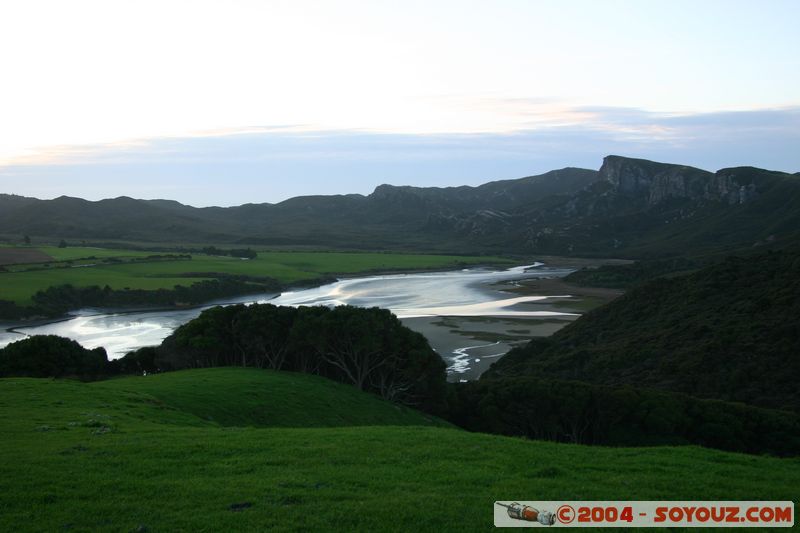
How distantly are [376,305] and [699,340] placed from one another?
174ft

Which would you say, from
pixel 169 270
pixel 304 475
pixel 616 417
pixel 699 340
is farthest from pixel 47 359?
pixel 169 270

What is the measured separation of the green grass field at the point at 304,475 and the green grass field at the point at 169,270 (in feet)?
296

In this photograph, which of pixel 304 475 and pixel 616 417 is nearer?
pixel 304 475

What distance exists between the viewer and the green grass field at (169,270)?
110500 millimetres

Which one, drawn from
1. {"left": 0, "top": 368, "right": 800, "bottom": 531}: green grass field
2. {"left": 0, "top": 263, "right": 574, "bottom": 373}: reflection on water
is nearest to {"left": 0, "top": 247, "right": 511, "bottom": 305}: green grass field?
{"left": 0, "top": 263, "right": 574, "bottom": 373}: reflection on water

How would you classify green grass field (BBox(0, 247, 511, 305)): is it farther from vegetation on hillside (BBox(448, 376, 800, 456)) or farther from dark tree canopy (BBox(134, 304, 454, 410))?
vegetation on hillside (BBox(448, 376, 800, 456))

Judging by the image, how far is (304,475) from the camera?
13727 mm

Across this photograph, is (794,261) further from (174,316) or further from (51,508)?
(174,316)

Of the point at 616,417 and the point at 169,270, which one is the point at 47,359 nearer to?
the point at 616,417

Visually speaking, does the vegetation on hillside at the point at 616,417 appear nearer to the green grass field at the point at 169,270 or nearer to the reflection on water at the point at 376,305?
the reflection on water at the point at 376,305

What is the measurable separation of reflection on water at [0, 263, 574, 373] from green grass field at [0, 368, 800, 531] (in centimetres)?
4149

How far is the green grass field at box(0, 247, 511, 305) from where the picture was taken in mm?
110500

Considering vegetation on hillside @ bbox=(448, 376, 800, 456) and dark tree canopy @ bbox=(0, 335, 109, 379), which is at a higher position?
dark tree canopy @ bbox=(0, 335, 109, 379)

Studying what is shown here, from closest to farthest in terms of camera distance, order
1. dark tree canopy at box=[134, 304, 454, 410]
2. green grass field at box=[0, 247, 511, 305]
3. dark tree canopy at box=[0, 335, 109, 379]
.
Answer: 1. dark tree canopy at box=[0, 335, 109, 379]
2. dark tree canopy at box=[134, 304, 454, 410]
3. green grass field at box=[0, 247, 511, 305]
